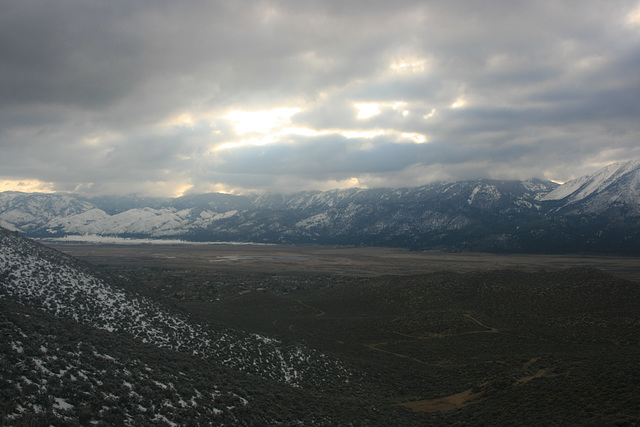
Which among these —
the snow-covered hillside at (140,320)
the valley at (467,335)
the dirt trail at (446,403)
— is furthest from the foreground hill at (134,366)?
the valley at (467,335)

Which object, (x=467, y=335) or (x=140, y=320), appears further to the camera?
(x=467, y=335)

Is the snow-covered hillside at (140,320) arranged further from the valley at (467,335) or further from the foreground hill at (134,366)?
the valley at (467,335)

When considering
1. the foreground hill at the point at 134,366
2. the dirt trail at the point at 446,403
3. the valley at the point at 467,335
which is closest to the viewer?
the foreground hill at the point at 134,366

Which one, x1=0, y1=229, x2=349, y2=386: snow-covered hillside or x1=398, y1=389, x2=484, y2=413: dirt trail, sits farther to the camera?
x1=0, y1=229, x2=349, y2=386: snow-covered hillside

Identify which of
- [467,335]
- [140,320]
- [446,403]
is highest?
[140,320]

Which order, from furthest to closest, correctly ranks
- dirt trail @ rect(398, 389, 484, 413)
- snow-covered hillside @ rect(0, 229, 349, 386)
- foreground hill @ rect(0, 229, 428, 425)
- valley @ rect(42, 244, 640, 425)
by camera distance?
snow-covered hillside @ rect(0, 229, 349, 386) → dirt trail @ rect(398, 389, 484, 413) → valley @ rect(42, 244, 640, 425) → foreground hill @ rect(0, 229, 428, 425)

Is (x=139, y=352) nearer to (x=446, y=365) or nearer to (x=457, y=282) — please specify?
(x=446, y=365)

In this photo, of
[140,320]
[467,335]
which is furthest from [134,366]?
[467,335]

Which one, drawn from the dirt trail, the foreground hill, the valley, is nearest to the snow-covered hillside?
the foreground hill

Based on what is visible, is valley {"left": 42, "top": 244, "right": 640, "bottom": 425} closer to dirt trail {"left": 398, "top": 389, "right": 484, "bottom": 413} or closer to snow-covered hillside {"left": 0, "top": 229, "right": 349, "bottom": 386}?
dirt trail {"left": 398, "top": 389, "right": 484, "bottom": 413}

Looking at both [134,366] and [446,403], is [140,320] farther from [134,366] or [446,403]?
[446,403]

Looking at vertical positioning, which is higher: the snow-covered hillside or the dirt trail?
the snow-covered hillside
